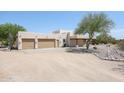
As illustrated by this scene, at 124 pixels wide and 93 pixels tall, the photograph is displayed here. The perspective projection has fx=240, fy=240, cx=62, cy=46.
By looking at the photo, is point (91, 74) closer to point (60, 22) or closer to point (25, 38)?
point (60, 22)

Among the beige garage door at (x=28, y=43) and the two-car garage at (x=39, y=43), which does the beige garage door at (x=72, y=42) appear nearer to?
the two-car garage at (x=39, y=43)

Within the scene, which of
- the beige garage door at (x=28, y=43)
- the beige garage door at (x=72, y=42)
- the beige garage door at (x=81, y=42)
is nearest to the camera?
the beige garage door at (x=28, y=43)

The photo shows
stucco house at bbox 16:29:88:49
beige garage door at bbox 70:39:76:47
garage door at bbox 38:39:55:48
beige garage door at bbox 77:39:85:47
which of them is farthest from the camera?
beige garage door at bbox 70:39:76:47

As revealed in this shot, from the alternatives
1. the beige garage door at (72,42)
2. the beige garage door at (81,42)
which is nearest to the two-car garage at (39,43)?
the beige garage door at (81,42)

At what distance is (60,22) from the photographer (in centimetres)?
760

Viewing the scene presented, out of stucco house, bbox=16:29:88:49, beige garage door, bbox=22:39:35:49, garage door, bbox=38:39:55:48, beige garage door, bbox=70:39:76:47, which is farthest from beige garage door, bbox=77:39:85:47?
beige garage door, bbox=22:39:35:49

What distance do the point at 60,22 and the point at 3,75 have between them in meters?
2.39

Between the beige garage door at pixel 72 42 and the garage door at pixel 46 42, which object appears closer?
the garage door at pixel 46 42

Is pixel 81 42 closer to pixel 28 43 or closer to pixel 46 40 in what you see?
pixel 46 40

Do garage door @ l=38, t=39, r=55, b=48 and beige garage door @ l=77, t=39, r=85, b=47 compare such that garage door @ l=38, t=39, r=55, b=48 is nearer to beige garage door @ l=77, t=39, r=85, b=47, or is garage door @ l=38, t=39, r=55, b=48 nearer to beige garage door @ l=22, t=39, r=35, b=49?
beige garage door @ l=22, t=39, r=35, b=49

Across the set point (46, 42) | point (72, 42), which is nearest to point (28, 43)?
point (46, 42)

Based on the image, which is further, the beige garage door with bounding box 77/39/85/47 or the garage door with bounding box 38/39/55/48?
the beige garage door with bounding box 77/39/85/47
